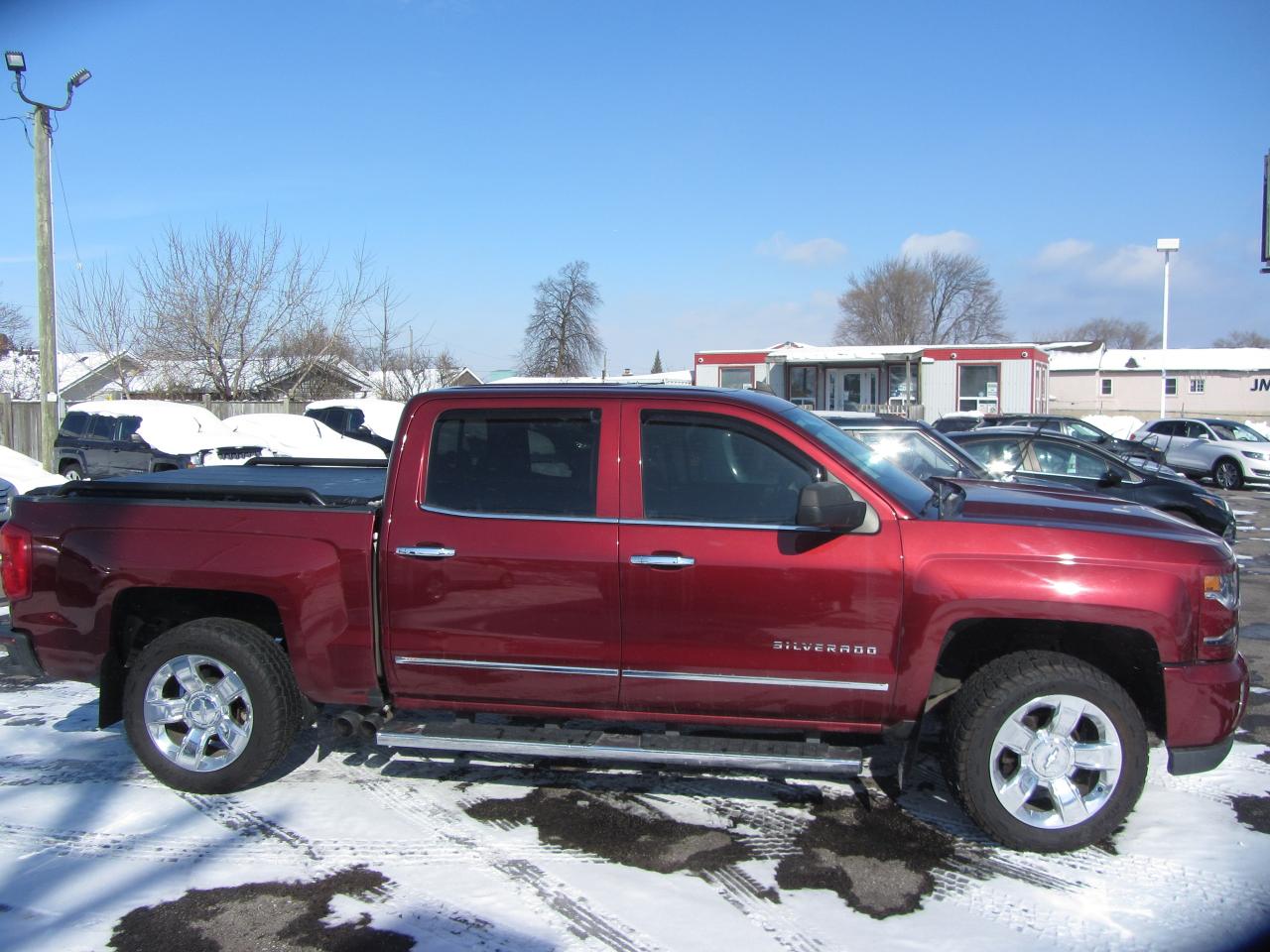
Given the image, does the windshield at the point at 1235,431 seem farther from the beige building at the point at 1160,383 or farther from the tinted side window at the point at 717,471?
the beige building at the point at 1160,383

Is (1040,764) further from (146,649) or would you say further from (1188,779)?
(146,649)

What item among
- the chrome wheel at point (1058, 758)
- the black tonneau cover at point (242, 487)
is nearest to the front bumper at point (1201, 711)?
the chrome wheel at point (1058, 758)

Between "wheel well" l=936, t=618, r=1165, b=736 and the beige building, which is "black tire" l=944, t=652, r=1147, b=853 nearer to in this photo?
"wheel well" l=936, t=618, r=1165, b=736

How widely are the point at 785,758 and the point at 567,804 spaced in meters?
1.12

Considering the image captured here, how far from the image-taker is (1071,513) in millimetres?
3941

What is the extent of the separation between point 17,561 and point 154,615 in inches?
25.8

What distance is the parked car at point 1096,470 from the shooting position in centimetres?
1011

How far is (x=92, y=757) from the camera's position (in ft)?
15.6

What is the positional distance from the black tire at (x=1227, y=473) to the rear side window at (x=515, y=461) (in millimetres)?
20528

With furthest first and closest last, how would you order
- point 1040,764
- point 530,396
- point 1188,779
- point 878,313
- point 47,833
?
point 878,313
point 1188,779
point 530,396
point 47,833
point 1040,764

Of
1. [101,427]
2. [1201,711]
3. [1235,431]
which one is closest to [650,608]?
[1201,711]

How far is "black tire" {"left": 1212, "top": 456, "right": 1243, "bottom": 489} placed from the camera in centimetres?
1987

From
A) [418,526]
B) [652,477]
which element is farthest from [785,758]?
[418,526]

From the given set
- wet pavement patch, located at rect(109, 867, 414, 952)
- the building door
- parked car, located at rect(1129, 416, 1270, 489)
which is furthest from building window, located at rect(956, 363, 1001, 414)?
wet pavement patch, located at rect(109, 867, 414, 952)
